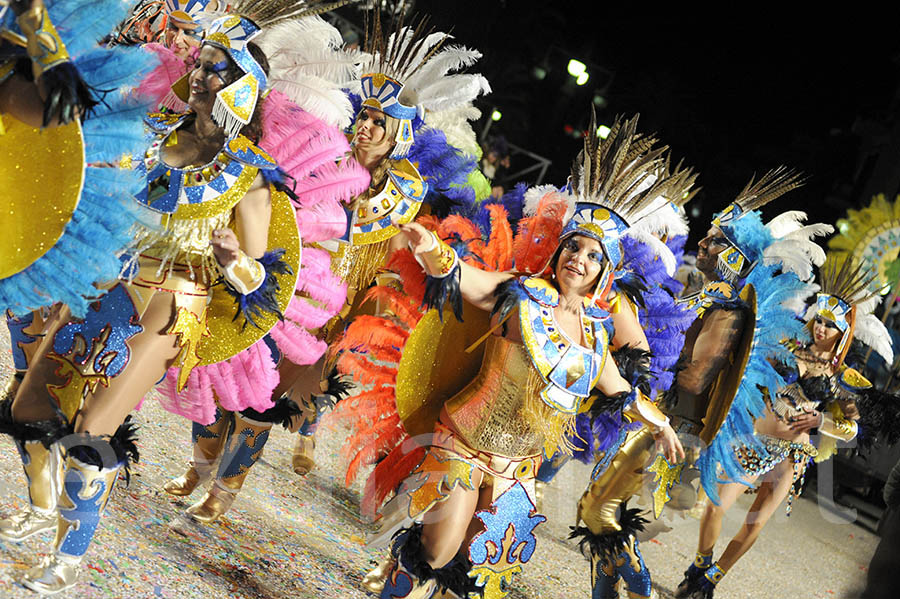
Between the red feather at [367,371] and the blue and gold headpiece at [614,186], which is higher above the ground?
the blue and gold headpiece at [614,186]

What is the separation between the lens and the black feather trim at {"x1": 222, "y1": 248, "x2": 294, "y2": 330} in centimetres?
252

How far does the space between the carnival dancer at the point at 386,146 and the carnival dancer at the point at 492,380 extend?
69 centimetres

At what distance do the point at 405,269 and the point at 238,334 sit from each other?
621 mm

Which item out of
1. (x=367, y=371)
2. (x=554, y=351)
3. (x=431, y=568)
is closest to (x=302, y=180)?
(x=367, y=371)

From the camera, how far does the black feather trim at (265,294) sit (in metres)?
2.52

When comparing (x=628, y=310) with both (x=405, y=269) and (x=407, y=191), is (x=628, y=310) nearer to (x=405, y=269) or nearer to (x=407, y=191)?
(x=405, y=269)

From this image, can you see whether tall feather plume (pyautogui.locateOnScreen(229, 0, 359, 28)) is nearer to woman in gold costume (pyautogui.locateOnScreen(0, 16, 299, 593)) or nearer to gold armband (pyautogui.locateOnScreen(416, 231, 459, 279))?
woman in gold costume (pyautogui.locateOnScreen(0, 16, 299, 593))

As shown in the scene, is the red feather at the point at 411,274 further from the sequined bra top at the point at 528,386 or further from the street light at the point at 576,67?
the street light at the point at 576,67

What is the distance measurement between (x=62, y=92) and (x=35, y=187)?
298 mm

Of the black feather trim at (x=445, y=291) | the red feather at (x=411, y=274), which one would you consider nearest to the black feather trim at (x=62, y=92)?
the black feather trim at (x=445, y=291)

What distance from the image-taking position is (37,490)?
2.38 metres

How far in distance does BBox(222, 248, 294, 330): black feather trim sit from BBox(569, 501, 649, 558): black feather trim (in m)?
1.63

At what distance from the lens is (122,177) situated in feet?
6.89

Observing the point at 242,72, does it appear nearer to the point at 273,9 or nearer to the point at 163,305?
the point at 273,9
